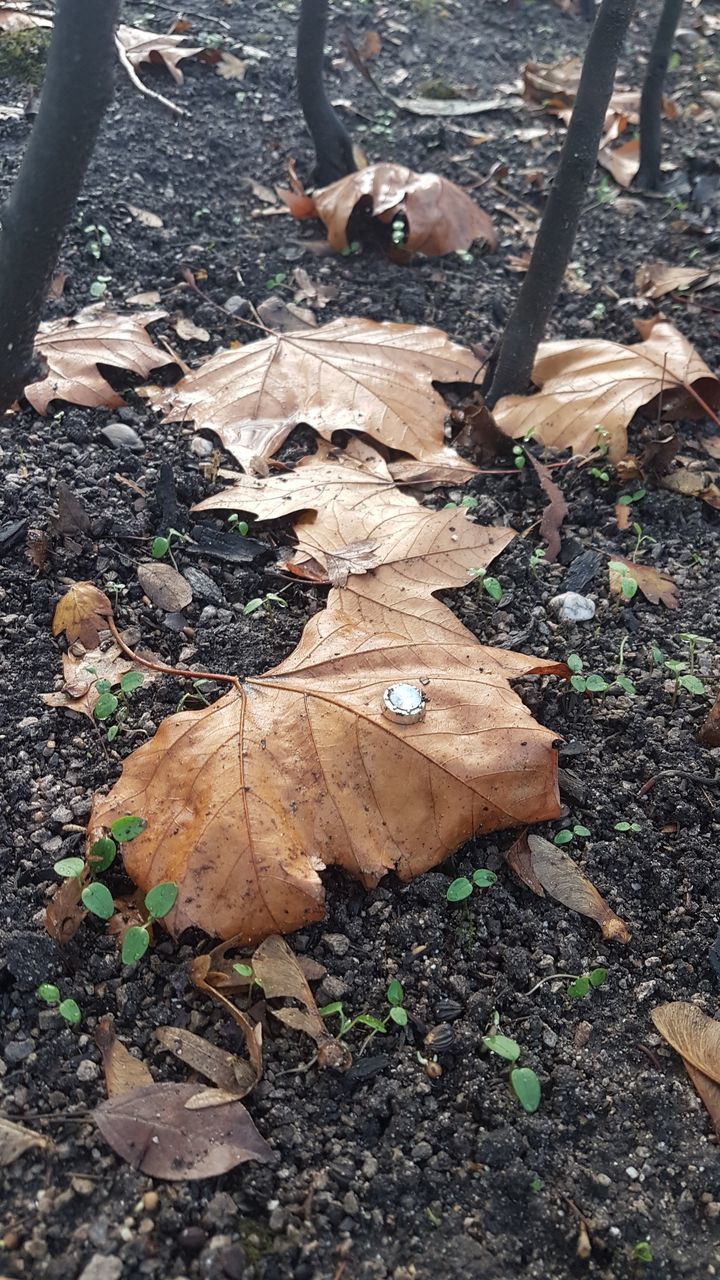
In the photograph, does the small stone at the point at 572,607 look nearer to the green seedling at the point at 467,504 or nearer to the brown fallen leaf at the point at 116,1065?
the green seedling at the point at 467,504

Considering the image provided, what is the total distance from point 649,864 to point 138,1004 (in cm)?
84

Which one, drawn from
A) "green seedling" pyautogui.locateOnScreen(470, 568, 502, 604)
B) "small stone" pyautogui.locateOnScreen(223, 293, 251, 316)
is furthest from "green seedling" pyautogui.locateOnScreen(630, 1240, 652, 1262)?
"small stone" pyautogui.locateOnScreen(223, 293, 251, 316)

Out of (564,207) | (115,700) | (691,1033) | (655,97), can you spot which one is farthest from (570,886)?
(655,97)

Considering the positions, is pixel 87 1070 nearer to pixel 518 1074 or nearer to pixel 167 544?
pixel 518 1074

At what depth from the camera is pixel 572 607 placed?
6.52 ft

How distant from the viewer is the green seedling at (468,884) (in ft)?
4.83

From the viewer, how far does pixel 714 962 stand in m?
1.45

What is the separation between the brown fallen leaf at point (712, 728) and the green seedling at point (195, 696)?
905 millimetres

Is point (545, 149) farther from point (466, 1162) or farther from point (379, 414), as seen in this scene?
point (466, 1162)

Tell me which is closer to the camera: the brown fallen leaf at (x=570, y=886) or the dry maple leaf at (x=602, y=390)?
the brown fallen leaf at (x=570, y=886)

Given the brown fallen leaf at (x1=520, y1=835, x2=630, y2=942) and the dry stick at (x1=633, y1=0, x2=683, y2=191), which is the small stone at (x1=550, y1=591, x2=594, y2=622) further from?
the dry stick at (x1=633, y1=0, x2=683, y2=191)

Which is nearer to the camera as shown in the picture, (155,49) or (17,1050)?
(17,1050)

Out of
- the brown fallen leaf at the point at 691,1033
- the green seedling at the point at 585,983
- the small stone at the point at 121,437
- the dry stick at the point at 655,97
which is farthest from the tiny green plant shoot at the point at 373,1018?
the dry stick at the point at 655,97

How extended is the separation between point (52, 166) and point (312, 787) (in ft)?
4.07
